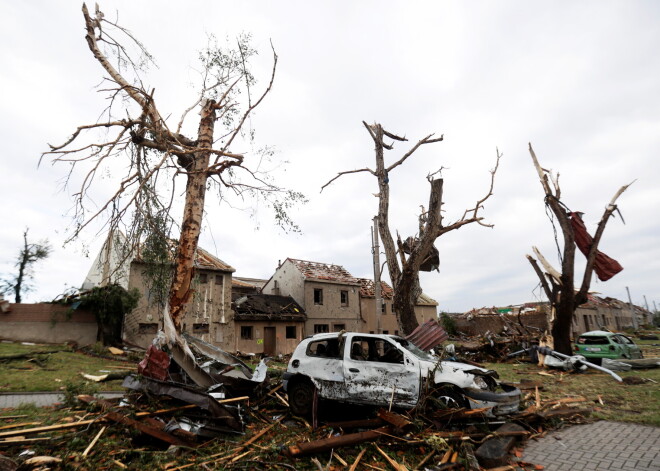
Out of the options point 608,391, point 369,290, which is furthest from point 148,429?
point 369,290

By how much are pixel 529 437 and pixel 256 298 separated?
23.2m

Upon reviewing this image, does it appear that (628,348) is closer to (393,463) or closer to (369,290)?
(393,463)

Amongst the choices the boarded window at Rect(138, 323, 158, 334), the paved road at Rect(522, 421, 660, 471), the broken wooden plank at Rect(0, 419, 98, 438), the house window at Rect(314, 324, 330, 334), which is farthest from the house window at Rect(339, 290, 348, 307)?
the broken wooden plank at Rect(0, 419, 98, 438)

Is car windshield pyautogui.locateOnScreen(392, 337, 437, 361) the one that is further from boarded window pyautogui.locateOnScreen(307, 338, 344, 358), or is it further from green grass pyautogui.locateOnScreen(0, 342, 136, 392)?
green grass pyautogui.locateOnScreen(0, 342, 136, 392)

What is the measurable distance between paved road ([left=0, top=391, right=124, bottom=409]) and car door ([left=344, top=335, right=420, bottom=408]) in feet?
19.4

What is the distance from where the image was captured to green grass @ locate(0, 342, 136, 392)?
9.58m

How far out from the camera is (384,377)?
6.75m

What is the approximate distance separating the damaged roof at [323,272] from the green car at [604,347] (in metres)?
18.4

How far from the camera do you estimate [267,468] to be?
4.79 m

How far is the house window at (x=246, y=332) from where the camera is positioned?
2445 centimetres

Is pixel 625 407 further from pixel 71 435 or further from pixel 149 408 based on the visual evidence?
pixel 71 435

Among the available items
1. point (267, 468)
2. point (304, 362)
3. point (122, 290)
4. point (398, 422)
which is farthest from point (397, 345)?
point (122, 290)

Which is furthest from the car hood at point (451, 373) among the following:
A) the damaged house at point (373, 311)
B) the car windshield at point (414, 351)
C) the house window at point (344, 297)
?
the house window at point (344, 297)

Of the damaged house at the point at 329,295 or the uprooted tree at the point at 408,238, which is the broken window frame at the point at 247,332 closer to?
the damaged house at the point at 329,295
